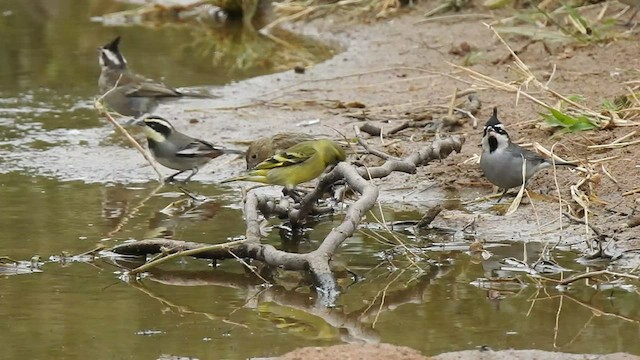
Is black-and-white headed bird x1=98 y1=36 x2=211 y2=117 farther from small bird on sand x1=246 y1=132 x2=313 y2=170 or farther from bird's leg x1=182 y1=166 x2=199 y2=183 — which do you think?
small bird on sand x1=246 y1=132 x2=313 y2=170

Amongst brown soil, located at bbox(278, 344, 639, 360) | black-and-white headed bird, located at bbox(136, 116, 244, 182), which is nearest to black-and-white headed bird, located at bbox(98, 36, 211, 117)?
black-and-white headed bird, located at bbox(136, 116, 244, 182)

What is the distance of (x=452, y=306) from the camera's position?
6.39 meters

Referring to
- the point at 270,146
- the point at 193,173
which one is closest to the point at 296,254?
the point at 270,146

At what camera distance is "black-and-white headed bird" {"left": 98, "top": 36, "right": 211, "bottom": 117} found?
40.4ft

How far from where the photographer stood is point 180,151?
9.95 metres

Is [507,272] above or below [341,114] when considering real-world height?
above

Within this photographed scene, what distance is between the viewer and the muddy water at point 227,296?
5.83 m

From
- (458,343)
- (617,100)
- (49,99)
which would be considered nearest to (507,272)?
(458,343)

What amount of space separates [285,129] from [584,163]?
307cm

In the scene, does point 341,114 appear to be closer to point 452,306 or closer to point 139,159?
point 139,159

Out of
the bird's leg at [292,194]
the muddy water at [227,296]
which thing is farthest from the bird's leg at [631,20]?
the bird's leg at [292,194]

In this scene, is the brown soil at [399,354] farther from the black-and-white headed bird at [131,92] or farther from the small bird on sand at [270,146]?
the black-and-white headed bird at [131,92]

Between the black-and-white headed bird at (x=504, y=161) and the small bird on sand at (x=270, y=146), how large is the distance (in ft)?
4.18

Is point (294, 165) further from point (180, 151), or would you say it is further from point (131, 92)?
point (131, 92)
